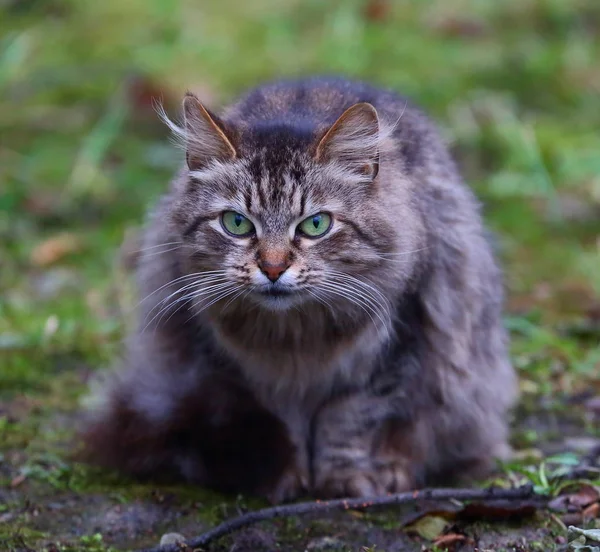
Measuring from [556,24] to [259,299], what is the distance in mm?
5621

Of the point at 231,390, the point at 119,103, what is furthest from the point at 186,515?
the point at 119,103

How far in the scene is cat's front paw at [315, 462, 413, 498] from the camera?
9.99 feet

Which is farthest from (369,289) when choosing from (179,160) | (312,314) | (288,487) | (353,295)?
(179,160)

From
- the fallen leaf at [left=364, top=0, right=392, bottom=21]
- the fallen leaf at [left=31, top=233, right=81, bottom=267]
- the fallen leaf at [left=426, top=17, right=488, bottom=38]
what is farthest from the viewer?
the fallen leaf at [left=364, top=0, right=392, bottom=21]

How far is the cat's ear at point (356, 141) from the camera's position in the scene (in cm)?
272

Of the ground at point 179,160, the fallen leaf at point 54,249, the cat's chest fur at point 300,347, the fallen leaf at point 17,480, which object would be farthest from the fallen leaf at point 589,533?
the fallen leaf at point 54,249

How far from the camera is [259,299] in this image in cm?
277

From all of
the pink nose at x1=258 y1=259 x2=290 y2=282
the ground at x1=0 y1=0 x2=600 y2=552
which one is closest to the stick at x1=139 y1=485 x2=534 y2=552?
the ground at x1=0 y1=0 x2=600 y2=552

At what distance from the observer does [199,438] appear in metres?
2.92

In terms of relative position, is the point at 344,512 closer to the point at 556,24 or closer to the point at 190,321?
the point at 190,321

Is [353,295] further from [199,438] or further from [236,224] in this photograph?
[199,438]

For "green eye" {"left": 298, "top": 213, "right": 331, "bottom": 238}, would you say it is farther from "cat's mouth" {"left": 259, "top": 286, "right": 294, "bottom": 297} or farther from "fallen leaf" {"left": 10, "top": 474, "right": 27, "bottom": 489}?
"fallen leaf" {"left": 10, "top": 474, "right": 27, "bottom": 489}

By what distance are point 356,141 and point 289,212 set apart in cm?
29

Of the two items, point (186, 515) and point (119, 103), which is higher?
point (119, 103)
